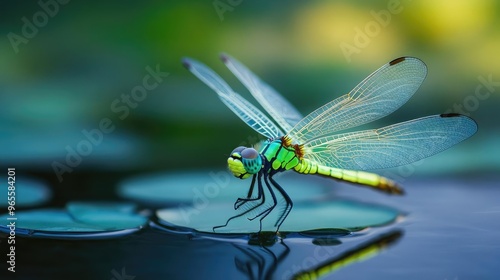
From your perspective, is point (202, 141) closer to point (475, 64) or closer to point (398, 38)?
point (398, 38)

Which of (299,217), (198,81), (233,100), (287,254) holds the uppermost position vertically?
(198,81)

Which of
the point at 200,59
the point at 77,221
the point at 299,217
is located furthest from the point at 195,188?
the point at 200,59

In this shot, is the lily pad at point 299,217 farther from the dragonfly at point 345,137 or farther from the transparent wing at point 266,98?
the transparent wing at point 266,98

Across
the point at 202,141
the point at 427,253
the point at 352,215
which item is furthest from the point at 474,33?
the point at 427,253

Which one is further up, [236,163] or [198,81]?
[198,81]

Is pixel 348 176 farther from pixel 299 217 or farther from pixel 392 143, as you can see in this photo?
pixel 299 217
